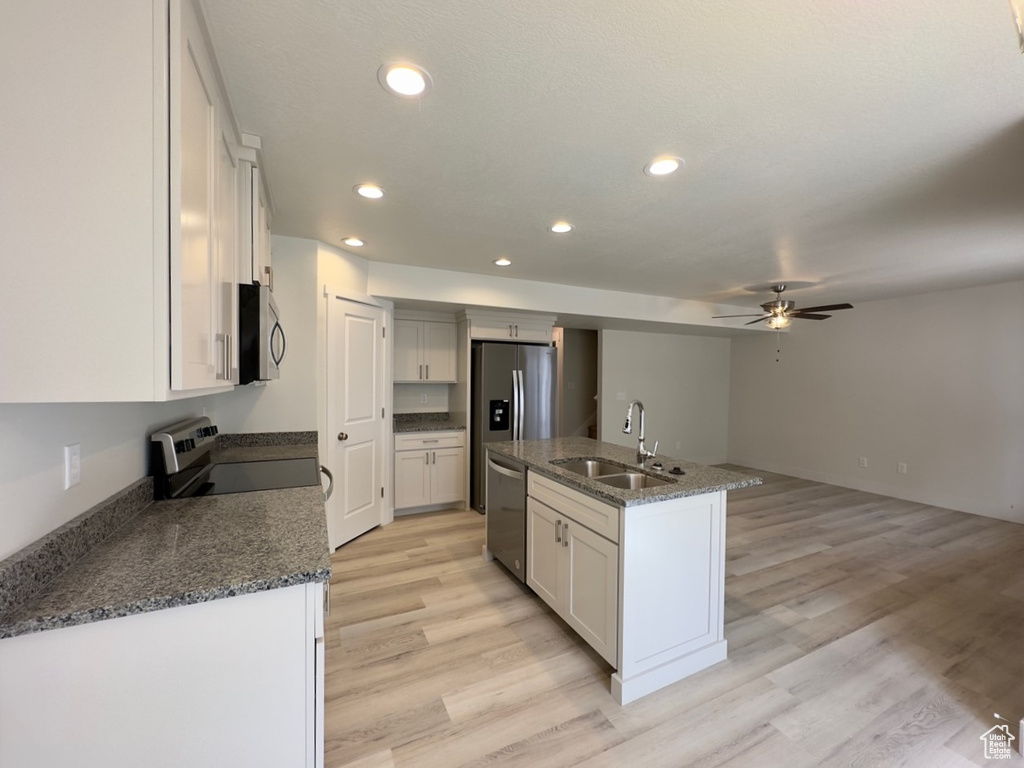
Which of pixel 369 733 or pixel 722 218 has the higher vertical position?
pixel 722 218

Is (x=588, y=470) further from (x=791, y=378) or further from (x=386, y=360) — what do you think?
(x=791, y=378)

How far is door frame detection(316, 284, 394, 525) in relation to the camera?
2998mm

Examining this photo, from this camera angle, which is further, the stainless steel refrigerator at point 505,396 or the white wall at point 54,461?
the stainless steel refrigerator at point 505,396

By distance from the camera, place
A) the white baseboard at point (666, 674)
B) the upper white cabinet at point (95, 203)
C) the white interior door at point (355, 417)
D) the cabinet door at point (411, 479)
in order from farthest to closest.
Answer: the cabinet door at point (411, 479)
the white interior door at point (355, 417)
the white baseboard at point (666, 674)
the upper white cabinet at point (95, 203)

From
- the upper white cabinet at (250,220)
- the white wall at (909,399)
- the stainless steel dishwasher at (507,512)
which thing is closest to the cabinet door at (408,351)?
the stainless steel dishwasher at (507,512)

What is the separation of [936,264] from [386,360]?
15.5 ft

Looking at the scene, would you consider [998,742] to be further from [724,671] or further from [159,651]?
[159,651]

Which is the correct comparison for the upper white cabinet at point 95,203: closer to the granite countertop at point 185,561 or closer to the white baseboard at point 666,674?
the granite countertop at point 185,561

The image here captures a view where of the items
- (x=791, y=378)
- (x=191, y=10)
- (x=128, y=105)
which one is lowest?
(x=791, y=378)

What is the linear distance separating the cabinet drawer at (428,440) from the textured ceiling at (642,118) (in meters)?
1.95

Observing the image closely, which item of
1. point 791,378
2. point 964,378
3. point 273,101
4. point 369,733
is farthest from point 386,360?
point 964,378

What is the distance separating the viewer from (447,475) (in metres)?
4.21

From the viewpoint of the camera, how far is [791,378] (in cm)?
586

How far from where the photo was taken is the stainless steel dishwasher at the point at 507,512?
8.54 ft
